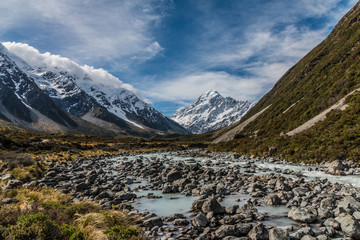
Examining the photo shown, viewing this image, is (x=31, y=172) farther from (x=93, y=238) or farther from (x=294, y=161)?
(x=294, y=161)

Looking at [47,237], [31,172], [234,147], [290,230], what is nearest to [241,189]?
[290,230]

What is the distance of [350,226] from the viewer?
9992 mm

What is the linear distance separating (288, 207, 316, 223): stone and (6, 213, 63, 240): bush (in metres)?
12.5

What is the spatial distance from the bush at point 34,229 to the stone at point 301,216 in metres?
12.5

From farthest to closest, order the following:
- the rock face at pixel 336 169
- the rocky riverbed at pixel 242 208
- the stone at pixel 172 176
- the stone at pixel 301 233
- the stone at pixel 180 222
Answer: the stone at pixel 172 176
the rock face at pixel 336 169
the stone at pixel 180 222
the rocky riverbed at pixel 242 208
the stone at pixel 301 233

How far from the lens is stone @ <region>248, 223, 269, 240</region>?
32.1ft

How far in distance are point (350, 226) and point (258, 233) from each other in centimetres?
465

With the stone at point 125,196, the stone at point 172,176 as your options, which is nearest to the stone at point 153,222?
the stone at point 125,196

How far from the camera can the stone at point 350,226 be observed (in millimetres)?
9719

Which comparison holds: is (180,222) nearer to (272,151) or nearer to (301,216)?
(301,216)

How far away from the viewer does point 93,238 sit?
8.32 m

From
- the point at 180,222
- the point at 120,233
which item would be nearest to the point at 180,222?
the point at 180,222

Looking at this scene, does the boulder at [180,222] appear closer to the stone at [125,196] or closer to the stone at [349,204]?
the stone at [125,196]

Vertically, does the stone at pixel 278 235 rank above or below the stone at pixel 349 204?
below
